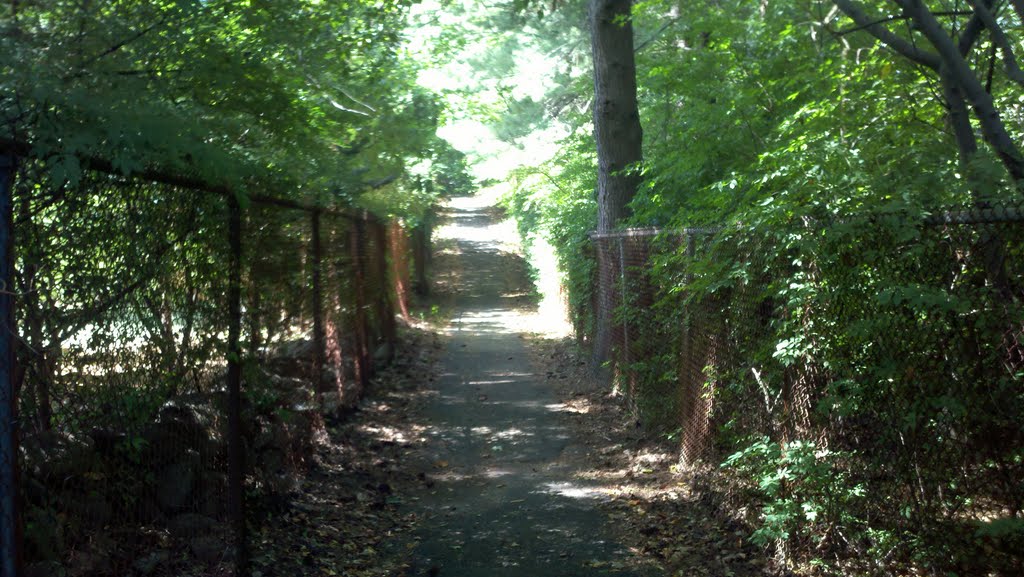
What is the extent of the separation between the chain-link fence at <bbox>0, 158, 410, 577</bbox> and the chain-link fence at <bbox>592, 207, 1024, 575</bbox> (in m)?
3.28

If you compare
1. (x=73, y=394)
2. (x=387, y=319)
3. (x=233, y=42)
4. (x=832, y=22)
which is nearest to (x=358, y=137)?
(x=387, y=319)

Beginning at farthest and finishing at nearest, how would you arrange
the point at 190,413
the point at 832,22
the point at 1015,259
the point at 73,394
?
1. the point at 832,22
2. the point at 190,413
3. the point at 1015,259
4. the point at 73,394

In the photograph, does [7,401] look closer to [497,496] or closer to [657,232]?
[497,496]

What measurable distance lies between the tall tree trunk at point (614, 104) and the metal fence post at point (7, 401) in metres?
9.86

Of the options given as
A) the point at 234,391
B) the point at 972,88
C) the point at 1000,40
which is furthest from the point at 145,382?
the point at 1000,40

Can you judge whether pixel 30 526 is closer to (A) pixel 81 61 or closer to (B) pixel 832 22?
(A) pixel 81 61

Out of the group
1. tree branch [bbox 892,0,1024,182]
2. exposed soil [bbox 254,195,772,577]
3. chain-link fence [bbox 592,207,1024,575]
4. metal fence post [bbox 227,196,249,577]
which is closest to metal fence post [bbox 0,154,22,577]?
metal fence post [bbox 227,196,249,577]

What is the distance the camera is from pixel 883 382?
4.57 m

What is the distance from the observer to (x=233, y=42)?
8039 mm

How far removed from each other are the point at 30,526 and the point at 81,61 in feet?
9.78

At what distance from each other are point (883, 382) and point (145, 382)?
149 inches

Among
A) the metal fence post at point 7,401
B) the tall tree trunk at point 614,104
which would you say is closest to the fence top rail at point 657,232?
the tall tree trunk at point 614,104

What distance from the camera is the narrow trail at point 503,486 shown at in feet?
19.8

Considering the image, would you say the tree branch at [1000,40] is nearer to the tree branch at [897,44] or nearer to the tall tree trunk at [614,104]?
the tree branch at [897,44]
